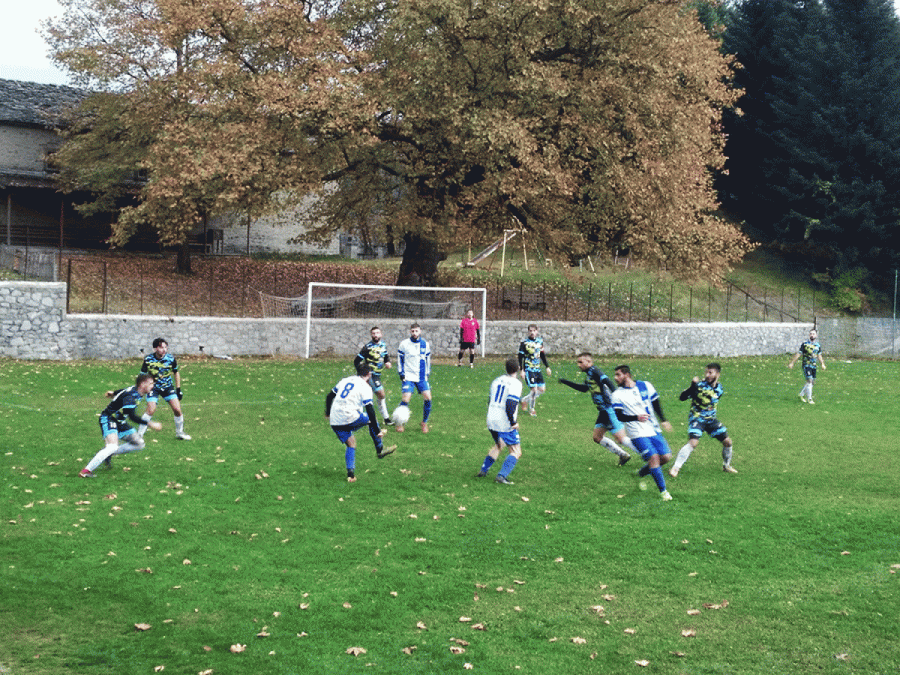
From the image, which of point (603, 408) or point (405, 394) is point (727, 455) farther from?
point (405, 394)

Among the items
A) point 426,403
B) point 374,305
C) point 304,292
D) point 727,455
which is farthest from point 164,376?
point 304,292

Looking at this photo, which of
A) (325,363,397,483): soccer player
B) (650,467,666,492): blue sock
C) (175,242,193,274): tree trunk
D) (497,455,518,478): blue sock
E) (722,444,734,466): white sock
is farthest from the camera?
(175,242,193,274): tree trunk

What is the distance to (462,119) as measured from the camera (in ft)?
108

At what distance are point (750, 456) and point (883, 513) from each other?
441 cm

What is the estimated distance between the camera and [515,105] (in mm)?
34406

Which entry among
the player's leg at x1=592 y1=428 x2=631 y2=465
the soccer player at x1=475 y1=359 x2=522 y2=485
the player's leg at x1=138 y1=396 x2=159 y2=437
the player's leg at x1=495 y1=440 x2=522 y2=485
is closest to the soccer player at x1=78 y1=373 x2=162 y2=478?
the player's leg at x1=138 y1=396 x2=159 y2=437

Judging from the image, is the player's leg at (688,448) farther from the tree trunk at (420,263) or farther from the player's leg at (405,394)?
the tree trunk at (420,263)

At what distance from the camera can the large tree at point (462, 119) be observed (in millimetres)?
32906

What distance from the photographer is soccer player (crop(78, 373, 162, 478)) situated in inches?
603

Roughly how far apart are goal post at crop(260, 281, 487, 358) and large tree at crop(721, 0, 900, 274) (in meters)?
27.1

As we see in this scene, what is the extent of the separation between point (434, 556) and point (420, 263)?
28750mm

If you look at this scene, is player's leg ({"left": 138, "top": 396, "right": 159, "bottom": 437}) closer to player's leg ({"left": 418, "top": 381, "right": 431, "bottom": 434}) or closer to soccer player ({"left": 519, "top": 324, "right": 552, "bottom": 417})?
player's leg ({"left": 418, "top": 381, "right": 431, "bottom": 434})

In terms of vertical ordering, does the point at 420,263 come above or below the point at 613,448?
above

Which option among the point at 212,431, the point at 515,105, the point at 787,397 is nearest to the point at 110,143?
the point at 515,105
